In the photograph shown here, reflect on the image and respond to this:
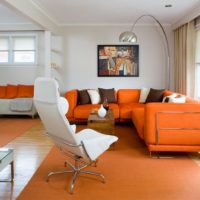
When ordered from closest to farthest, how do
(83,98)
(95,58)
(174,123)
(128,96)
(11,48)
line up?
(174,123), (83,98), (128,96), (95,58), (11,48)

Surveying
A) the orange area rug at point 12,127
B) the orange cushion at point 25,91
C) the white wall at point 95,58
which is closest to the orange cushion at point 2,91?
the orange cushion at point 25,91

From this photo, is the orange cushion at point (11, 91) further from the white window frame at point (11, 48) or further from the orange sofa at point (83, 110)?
the orange sofa at point (83, 110)

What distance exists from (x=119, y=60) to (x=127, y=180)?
4.74m

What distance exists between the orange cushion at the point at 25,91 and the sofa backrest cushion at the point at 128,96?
243 cm

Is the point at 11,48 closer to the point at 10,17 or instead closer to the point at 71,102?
the point at 10,17

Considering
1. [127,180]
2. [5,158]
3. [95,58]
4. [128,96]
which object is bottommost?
[127,180]

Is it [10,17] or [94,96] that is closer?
[94,96]

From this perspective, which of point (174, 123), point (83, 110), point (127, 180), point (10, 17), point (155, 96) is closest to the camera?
point (127, 180)

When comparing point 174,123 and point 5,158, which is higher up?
point 174,123

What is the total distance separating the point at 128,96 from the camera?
666 centimetres

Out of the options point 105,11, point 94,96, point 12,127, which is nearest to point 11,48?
point 12,127

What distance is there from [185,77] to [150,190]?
4103 mm

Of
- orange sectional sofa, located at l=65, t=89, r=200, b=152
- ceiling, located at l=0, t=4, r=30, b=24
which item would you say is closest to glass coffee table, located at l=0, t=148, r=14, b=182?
orange sectional sofa, located at l=65, t=89, r=200, b=152

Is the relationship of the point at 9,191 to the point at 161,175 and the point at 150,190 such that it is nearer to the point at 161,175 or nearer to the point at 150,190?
the point at 150,190
